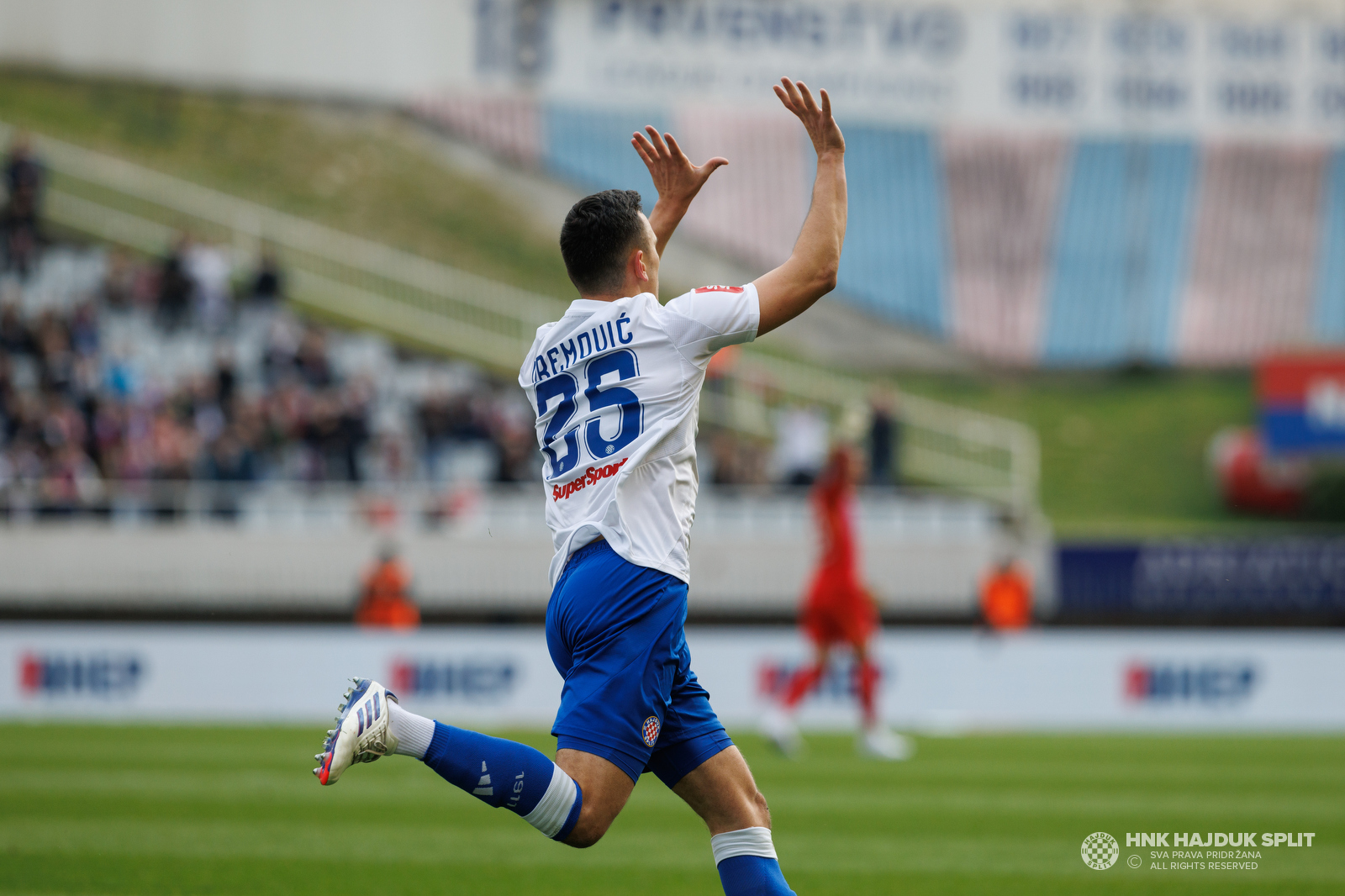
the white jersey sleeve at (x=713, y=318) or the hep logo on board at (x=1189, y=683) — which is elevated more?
the white jersey sleeve at (x=713, y=318)

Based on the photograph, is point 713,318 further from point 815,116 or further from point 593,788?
point 593,788

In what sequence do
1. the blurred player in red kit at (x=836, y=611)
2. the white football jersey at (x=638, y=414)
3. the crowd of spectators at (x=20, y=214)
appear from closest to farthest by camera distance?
the white football jersey at (x=638, y=414), the blurred player in red kit at (x=836, y=611), the crowd of spectators at (x=20, y=214)

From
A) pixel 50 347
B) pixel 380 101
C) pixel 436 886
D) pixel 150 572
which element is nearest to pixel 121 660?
pixel 150 572

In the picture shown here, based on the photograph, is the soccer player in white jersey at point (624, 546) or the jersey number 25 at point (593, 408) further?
the jersey number 25 at point (593, 408)

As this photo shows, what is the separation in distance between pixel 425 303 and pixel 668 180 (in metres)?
23.0

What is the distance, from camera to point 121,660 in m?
16.6

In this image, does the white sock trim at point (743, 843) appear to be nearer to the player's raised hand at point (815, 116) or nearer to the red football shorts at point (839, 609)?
the player's raised hand at point (815, 116)

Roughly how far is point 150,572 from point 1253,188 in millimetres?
27365

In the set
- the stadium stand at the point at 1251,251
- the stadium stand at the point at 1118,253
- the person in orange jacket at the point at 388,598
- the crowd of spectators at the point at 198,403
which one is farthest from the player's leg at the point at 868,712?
the stadium stand at the point at 1251,251

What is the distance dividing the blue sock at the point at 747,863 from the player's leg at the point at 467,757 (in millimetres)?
562

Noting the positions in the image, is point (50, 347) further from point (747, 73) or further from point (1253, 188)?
point (1253, 188)

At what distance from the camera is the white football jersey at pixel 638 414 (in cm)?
436

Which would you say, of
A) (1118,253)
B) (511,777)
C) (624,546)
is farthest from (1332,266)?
(511,777)

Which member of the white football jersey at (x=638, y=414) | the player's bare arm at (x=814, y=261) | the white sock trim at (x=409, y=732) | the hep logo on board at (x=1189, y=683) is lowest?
the hep logo on board at (x=1189, y=683)
